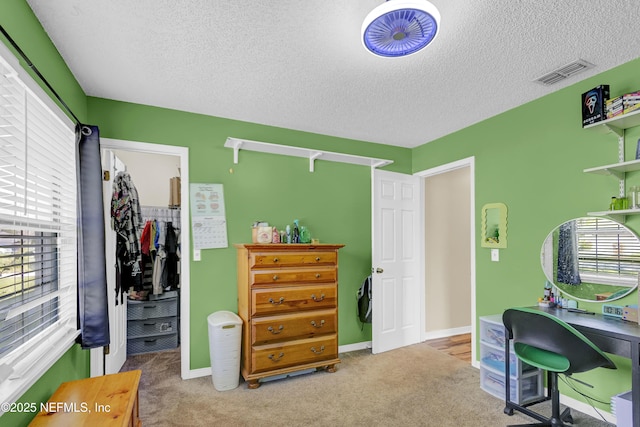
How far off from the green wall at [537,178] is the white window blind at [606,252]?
0.09 metres

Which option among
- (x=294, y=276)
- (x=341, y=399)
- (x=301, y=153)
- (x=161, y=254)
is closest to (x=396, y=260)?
(x=294, y=276)

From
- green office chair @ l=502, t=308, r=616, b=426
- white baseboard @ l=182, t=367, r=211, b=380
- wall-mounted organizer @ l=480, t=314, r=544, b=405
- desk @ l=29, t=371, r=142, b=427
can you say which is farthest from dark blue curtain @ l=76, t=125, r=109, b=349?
wall-mounted organizer @ l=480, t=314, r=544, b=405

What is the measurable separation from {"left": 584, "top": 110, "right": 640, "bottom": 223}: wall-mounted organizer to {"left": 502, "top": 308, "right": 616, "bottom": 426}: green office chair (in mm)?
904

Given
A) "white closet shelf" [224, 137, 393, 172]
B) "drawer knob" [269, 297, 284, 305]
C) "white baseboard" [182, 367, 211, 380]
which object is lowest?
"white baseboard" [182, 367, 211, 380]

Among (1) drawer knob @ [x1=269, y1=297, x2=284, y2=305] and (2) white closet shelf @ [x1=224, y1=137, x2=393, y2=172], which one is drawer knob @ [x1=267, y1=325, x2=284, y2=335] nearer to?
(1) drawer knob @ [x1=269, y1=297, x2=284, y2=305]

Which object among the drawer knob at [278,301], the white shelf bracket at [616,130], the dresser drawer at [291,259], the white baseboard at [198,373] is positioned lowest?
the white baseboard at [198,373]

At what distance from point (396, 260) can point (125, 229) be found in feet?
9.61

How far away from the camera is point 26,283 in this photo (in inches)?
71.6

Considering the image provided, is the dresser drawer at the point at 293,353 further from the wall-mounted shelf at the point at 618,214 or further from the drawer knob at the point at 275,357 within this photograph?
the wall-mounted shelf at the point at 618,214

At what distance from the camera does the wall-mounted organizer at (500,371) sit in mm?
2727

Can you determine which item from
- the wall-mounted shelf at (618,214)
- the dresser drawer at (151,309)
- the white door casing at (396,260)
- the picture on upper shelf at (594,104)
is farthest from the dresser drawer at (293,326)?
the picture on upper shelf at (594,104)

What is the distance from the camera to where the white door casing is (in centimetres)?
399

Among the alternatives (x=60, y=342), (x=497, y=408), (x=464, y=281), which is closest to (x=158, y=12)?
(x=60, y=342)
